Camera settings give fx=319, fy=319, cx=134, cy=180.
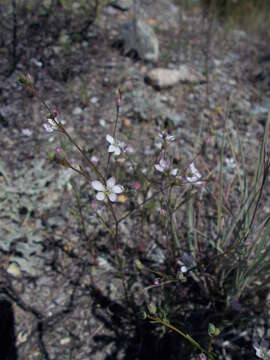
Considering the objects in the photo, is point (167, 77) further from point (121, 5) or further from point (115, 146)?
point (115, 146)

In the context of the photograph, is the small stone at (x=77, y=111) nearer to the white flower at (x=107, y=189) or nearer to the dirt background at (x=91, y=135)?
the dirt background at (x=91, y=135)

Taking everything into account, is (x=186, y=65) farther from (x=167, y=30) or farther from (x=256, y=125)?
(x=256, y=125)

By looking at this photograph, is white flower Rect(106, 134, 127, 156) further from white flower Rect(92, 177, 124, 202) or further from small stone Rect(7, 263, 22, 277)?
small stone Rect(7, 263, 22, 277)

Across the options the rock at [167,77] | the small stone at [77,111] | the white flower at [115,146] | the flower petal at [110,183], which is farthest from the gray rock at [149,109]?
the flower petal at [110,183]

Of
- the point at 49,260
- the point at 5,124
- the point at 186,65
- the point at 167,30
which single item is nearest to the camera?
the point at 49,260

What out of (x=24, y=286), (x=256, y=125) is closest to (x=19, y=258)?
(x=24, y=286)

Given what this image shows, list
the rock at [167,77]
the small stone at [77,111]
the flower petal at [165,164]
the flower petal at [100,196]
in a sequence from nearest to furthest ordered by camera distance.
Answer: the flower petal at [100,196] → the flower petal at [165,164] → the small stone at [77,111] → the rock at [167,77]

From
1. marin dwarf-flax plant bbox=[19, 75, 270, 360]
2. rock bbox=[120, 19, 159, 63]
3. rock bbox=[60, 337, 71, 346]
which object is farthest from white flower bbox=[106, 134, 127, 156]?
rock bbox=[120, 19, 159, 63]
